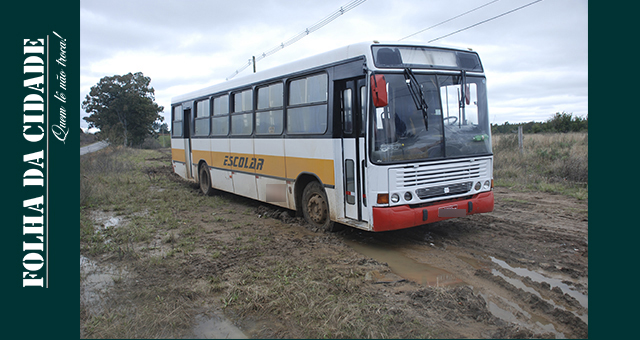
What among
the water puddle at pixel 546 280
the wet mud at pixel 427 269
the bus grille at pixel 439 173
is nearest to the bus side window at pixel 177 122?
the wet mud at pixel 427 269

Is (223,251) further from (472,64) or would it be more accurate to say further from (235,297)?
(472,64)

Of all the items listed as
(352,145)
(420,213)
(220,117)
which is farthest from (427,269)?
(220,117)

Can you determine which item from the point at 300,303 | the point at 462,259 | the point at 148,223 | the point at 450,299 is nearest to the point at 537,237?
the point at 462,259

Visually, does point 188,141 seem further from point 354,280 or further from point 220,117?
point 354,280

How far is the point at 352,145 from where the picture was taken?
20.9 feet

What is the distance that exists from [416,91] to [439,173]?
4.25ft

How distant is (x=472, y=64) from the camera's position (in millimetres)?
6715

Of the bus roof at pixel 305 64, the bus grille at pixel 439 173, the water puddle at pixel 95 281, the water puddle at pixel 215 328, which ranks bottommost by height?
the water puddle at pixel 215 328

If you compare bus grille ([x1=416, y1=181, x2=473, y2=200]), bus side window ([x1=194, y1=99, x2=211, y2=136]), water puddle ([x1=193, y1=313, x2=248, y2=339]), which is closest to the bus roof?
bus side window ([x1=194, y1=99, x2=211, y2=136])

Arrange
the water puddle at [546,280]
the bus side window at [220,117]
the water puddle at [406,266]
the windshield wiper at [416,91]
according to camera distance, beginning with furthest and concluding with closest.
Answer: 1. the bus side window at [220,117]
2. the windshield wiper at [416,91]
3. the water puddle at [406,266]
4. the water puddle at [546,280]

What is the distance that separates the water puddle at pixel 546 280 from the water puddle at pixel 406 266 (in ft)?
2.64

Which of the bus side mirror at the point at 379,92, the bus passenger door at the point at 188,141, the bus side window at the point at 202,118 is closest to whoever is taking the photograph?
the bus side mirror at the point at 379,92

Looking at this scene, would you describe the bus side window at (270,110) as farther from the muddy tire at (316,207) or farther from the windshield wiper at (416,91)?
the windshield wiper at (416,91)

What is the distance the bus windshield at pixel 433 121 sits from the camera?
5.95 meters
